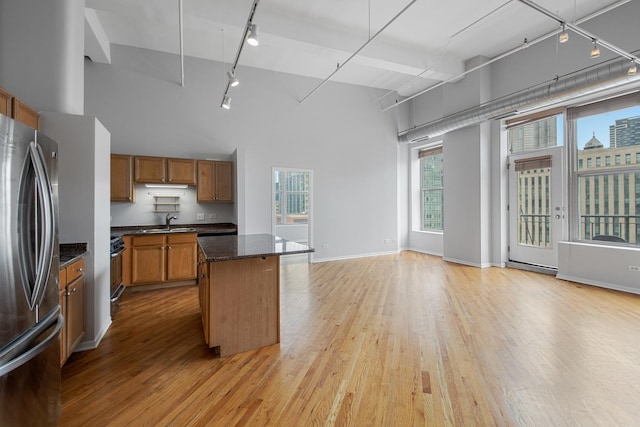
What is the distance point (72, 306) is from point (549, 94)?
21.8ft

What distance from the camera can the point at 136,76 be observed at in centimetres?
531

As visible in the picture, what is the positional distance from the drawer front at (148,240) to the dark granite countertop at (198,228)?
11 cm

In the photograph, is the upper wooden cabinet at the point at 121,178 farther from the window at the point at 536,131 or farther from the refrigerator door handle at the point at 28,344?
the window at the point at 536,131

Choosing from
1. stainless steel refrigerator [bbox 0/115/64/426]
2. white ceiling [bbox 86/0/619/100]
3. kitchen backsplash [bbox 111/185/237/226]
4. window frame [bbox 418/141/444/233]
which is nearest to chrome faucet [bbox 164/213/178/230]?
kitchen backsplash [bbox 111/185/237/226]

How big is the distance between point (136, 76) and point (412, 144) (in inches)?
258

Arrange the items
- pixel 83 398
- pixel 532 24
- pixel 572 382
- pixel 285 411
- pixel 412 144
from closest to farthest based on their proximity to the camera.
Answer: pixel 285 411 < pixel 83 398 < pixel 572 382 < pixel 532 24 < pixel 412 144

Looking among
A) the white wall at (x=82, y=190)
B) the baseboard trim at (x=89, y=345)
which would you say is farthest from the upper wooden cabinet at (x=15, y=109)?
the baseboard trim at (x=89, y=345)

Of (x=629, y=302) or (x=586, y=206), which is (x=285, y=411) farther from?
(x=586, y=206)

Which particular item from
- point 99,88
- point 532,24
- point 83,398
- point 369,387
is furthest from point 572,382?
point 99,88

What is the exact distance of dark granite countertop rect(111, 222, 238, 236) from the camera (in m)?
4.69

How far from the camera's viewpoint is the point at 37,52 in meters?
2.75

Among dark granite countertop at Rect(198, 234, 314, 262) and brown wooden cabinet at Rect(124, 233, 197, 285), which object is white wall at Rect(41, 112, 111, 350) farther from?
brown wooden cabinet at Rect(124, 233, 197, 285)

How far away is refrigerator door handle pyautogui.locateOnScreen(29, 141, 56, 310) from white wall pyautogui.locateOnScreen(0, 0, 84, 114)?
1693mm

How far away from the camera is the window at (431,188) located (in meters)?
7.75
